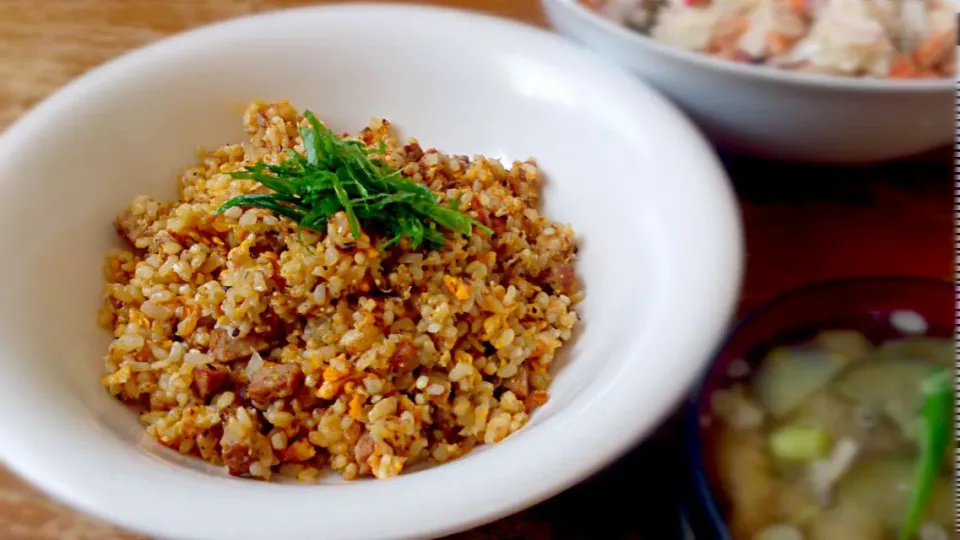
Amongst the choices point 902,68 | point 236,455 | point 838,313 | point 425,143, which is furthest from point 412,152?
point 902,68

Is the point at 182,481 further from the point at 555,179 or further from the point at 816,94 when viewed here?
the point at 816,94

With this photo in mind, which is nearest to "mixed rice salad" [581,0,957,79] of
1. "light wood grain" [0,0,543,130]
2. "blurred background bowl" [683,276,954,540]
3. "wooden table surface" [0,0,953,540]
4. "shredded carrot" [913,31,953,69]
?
"shredded carrot" [913,31,953,69]

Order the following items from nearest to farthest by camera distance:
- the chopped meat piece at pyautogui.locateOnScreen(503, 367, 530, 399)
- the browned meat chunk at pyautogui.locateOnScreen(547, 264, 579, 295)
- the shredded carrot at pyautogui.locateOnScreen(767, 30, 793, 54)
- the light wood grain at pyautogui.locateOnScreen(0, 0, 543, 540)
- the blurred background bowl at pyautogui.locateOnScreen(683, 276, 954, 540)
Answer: the blurred background bowl at pyautogui.locateOnScreen(683, 276, 954, 540), the chopped meat piece at pyautogui.locateOnScreen(503, 367, 530, 399), the browned meat chunk at pyautogui.locateOnScreen(547, 264, 579, 295), the shredded carrot at pyautogui.locateOnScreen(767, 30, 793, 54), the light wood grain at pyautogui.locateOnScreen(0, 0, 543, 540)

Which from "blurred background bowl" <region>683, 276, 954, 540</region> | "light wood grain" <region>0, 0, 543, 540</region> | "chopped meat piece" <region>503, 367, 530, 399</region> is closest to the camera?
"blurred background bowl" <region>683, 276, 954, 540</region>

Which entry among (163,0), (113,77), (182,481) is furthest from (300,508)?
(163,0)

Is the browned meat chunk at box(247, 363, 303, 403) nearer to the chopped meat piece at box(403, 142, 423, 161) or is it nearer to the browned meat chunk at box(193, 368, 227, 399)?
the browned meat chunk at box(193, 368, 227, 399)

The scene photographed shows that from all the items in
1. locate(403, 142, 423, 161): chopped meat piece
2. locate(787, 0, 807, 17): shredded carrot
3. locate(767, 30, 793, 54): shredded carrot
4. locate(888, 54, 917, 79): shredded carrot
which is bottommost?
locate(403, 142, 423, 161): chopped meat piece
